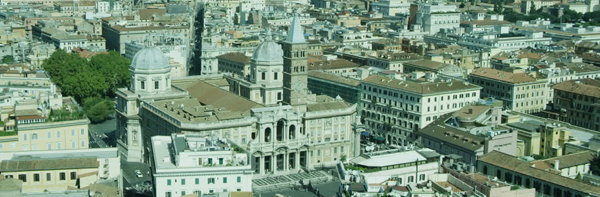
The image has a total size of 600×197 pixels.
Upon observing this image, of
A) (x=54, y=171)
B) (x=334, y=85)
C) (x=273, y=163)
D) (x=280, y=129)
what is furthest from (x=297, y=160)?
(x=54, y=171)

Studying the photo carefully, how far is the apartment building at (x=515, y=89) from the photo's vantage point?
400 ft

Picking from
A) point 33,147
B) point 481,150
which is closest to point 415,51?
point 481,150

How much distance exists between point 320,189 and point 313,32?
97.1m

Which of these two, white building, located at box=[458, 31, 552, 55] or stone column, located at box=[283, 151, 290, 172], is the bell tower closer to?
stone column, located at box=[283, 151, 290, 172]

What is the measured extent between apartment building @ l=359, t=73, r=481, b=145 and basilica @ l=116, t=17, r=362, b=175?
417 inches

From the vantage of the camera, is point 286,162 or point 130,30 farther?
point 130,30

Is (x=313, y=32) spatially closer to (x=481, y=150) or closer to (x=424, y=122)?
(x=424, y=122)

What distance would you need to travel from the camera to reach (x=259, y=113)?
96562 mm

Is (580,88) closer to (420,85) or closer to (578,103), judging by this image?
(578,103)

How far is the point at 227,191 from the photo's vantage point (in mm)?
67062

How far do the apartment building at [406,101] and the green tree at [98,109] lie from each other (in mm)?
40213

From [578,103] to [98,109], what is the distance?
235ft

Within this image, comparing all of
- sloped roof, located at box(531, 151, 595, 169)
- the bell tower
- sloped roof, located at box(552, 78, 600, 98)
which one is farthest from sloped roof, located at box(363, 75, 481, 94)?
sloped roof, located at box(531, 151, 595, 169)

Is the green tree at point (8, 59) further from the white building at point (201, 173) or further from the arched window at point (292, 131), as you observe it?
the white building at point (201, 173)
